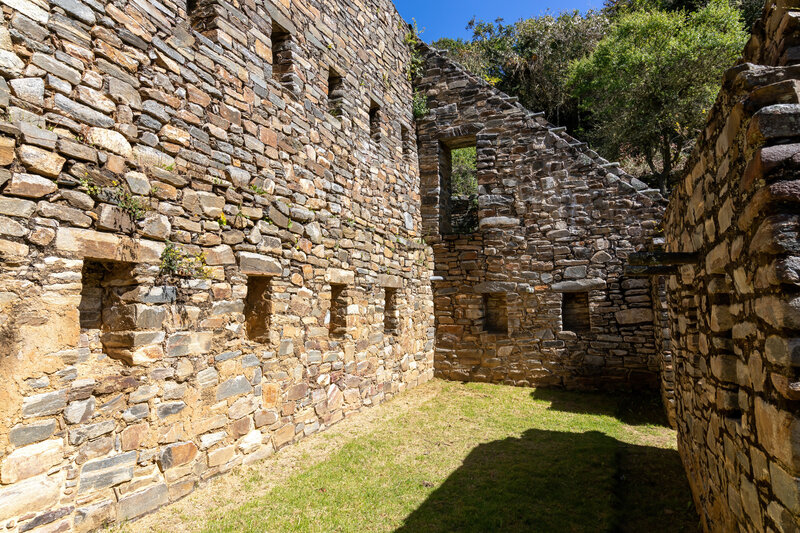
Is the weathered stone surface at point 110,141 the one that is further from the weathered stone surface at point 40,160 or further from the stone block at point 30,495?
the stone block at point 30,495

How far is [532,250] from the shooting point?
8719mm

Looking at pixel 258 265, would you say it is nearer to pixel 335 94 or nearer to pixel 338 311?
pixel 338 311

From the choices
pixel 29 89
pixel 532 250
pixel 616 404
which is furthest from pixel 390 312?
pixel 29 89

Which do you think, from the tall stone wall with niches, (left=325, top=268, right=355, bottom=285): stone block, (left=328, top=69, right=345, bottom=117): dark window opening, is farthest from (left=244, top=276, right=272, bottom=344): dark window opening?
(left=328, top=69, right=345, bottom=117): dark window opening

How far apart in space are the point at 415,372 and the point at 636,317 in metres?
4.05

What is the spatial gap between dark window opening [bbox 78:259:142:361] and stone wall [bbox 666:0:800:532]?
3.98 metres

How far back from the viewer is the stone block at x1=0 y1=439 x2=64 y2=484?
284 centimetres

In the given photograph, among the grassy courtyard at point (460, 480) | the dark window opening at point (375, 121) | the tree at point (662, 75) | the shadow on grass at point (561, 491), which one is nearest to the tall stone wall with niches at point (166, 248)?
the grassy courtyard at point (460, 480)

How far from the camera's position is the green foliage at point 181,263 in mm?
3910

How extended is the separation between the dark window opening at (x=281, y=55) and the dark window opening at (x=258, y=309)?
260 centimetres

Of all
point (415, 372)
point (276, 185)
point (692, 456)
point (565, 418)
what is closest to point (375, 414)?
point (415, 372)

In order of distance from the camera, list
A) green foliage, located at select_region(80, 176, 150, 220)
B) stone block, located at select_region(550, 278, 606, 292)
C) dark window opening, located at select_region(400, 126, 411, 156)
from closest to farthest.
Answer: green foliage, located at select_region(80, 176, 150, 220), stone block, located at select_region(550, 278, 606, 292), dark window opening, located at select_region(400, 126, 411, 156)

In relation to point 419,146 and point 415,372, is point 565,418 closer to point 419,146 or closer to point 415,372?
point 415,372

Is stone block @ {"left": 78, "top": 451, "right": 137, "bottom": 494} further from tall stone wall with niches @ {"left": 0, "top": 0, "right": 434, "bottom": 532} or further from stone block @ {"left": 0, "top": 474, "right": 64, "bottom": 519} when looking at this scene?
stone block @ {"left": 0, "top": 474, "right": 64, "bottom": 519}
